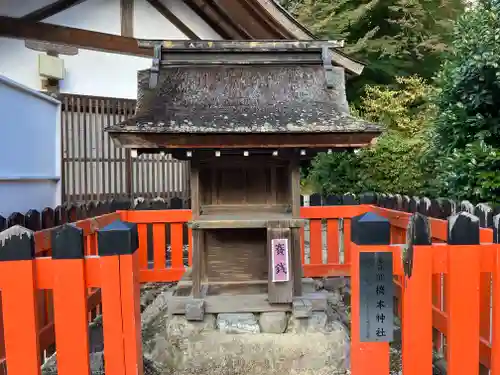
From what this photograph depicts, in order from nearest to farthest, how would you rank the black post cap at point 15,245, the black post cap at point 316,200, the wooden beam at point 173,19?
1. the black post cap at point 15,245
2. the black post cap at point 316,200
3. the wooden beam at point 173,19

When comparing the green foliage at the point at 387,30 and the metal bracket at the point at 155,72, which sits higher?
the green foliage at the point at 387,30

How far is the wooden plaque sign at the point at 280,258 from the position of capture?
13.3 feet

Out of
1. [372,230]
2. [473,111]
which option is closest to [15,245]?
[372,230]

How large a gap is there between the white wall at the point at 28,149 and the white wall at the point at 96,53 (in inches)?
38.1

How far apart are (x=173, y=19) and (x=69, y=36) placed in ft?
6.48

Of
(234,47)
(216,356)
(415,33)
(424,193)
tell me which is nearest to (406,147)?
(424,193)

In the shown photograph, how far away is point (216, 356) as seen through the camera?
390 centimetres

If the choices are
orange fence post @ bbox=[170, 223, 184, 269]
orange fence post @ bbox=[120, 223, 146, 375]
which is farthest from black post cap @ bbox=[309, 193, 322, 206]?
orange fence post @ bbox=[120, 223, 146, 375]

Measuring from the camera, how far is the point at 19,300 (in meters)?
2.38

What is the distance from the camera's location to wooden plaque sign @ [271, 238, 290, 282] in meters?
4.06

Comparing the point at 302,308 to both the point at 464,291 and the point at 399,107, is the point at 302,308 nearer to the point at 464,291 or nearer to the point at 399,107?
the point at 464,291

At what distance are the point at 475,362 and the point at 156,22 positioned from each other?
7602mm

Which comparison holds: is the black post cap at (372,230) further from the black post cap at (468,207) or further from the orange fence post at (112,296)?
the black post cap at (468,207)

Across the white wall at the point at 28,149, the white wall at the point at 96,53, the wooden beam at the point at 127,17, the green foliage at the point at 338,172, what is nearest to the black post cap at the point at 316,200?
the white wall at the point at 96,53
